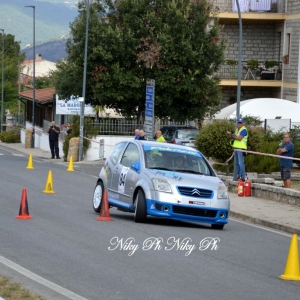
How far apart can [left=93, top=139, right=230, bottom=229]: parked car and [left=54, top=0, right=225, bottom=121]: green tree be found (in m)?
23.1

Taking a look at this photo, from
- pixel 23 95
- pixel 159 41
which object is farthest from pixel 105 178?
pixel 23 95

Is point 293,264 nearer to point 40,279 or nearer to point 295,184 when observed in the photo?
point 40,279

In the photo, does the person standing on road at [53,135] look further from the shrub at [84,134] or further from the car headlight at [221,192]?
the car headlight at [221,192]

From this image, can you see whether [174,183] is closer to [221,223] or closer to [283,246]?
[221,223]

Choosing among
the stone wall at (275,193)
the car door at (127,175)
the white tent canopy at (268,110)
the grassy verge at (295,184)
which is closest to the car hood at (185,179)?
the car door at (127,175)

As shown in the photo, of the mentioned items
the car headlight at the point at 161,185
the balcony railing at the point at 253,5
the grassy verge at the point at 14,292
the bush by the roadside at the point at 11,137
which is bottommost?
the bush by the roadside at the point at 11,137

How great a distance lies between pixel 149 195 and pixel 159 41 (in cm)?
2576

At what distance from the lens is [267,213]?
1859cm

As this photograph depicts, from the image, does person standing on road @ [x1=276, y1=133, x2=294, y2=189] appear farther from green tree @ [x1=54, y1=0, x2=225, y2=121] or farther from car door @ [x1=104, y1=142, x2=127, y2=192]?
green tree @ [x1=54, y1=0, x2=225, y2=121]

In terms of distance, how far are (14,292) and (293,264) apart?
3628mm

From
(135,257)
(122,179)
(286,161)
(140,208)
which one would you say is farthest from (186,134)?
(135,257)

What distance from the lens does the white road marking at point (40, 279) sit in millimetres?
8569

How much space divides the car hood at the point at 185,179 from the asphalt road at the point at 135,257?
2.70 ft

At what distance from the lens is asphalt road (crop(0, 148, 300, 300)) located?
921 centimetres
